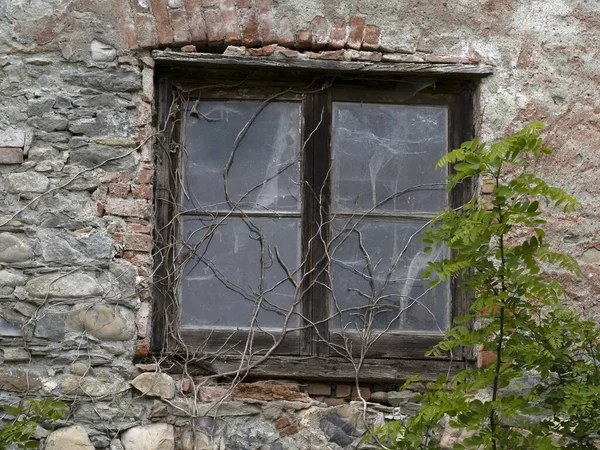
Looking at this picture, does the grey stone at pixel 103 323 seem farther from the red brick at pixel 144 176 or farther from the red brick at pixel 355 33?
the red brick at pixel 355 33

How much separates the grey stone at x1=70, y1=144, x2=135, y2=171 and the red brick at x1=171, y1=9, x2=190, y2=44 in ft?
1.82

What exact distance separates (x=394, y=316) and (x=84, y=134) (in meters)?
1.59

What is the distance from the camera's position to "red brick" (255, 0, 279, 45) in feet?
Answer: 13.7

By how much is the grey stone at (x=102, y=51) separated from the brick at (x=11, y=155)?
0.53 m

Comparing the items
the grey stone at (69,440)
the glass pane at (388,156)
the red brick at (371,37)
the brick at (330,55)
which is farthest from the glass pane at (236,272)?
the red brick at (371,37)

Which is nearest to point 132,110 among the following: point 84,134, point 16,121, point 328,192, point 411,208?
point 84,134

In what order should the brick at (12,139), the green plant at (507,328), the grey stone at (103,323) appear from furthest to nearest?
the brick at (12,139) → the grey stone at (103,323) → the green plant at (507,328)

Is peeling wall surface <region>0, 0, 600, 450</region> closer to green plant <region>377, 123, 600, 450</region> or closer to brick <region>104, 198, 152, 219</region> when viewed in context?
brick <region>104, 198, 152, 219</region>

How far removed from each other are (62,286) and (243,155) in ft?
3.27

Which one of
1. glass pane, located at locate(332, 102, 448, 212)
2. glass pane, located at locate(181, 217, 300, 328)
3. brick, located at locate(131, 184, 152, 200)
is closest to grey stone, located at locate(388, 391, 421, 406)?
glass pane, located at locate(181, 217, 300, 328)

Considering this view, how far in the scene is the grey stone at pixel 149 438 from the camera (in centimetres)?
384

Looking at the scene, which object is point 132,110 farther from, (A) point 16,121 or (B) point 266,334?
(B) point 266,334

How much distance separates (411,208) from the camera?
13.9 ft

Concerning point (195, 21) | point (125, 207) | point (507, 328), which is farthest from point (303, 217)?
point (507, 328)
